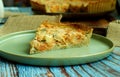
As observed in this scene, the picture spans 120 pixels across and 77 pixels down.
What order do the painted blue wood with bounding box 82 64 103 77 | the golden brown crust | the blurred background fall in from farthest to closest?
1. the blurred background
2. the golden brown crust
3. the painted blue wood with bounding box 82 64 103 77

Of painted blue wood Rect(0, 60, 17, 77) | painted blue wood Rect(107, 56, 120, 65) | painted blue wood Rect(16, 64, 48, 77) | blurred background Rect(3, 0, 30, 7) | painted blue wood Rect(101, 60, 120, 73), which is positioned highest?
painted blue wood Rect(16, 64, 48, 77)

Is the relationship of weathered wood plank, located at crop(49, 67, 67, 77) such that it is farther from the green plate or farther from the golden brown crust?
the golden brown crust

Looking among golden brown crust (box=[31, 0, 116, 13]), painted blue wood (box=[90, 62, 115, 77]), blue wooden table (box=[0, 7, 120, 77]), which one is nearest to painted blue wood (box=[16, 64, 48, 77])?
blue wooden table (box=[0, 7, 120, 77])

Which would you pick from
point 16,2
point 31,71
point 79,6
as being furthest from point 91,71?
point 16,2

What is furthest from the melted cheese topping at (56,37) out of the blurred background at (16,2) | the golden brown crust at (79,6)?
the blurred background at (16,2)

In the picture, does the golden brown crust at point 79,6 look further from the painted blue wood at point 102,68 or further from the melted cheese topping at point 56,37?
the painted blue wood at point 102,68

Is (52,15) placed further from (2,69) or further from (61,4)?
(2,69)

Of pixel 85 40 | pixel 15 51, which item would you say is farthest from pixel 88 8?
pixel 15 51
